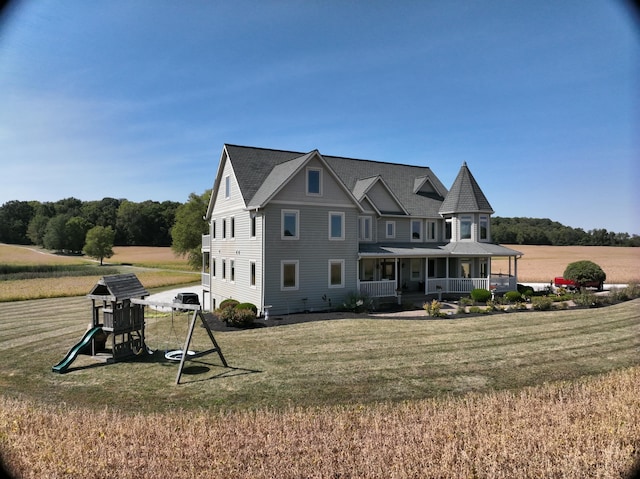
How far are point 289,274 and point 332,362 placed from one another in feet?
33.3

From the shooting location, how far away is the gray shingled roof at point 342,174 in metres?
24.6

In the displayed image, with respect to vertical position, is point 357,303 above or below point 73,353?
above

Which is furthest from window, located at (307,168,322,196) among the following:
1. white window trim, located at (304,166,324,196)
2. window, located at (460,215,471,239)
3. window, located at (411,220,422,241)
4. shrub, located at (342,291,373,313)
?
window, located at (460,215,471,239)

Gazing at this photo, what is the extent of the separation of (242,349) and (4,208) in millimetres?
115261

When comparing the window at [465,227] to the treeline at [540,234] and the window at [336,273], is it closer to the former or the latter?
the window at [336,273]

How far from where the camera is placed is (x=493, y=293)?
28156mm

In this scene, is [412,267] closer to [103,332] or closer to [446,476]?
[103,332]

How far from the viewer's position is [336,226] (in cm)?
2442

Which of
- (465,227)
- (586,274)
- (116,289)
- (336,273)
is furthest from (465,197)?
(116,289)

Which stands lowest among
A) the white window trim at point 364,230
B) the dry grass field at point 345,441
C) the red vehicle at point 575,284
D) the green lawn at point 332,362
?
the green lawn at point 332,362

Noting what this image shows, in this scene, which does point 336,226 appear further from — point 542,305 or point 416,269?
point 542,305

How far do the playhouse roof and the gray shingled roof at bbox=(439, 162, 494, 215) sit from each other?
24.1 meters

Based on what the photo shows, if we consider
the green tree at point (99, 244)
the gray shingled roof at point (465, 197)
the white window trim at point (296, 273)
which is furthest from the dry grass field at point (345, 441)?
the green tree at point (99, 244)

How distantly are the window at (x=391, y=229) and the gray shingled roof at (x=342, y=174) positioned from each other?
6.16ft
